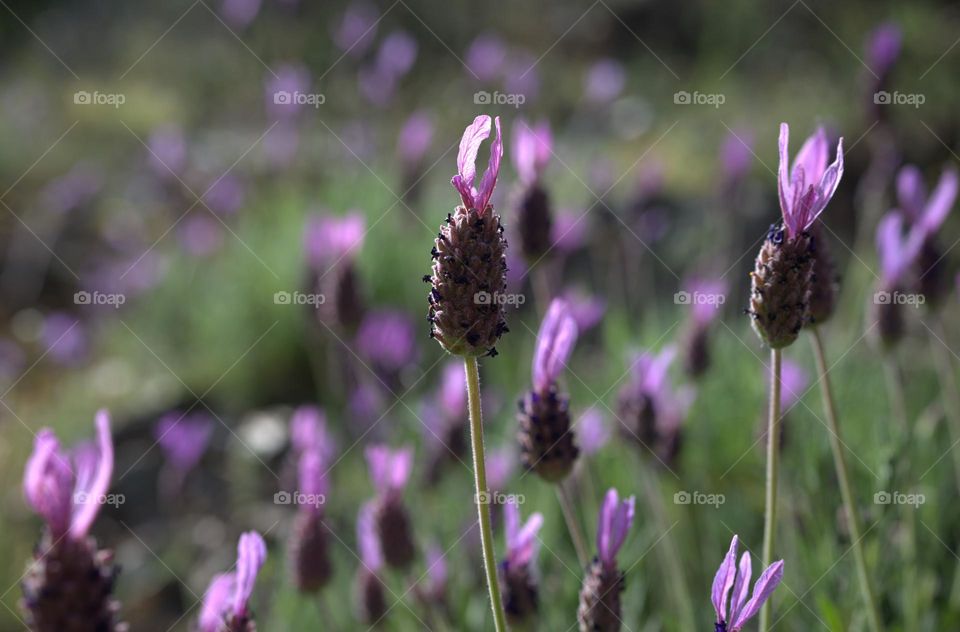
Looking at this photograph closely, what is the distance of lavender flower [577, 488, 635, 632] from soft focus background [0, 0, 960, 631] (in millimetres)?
544

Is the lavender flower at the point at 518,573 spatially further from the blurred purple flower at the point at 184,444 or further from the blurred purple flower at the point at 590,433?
the blurred purple flower at the point at 184,444

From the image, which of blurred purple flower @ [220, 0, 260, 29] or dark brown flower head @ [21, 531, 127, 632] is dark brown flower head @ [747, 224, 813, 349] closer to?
dark brown flower head @ [21, 531, 127, 632]

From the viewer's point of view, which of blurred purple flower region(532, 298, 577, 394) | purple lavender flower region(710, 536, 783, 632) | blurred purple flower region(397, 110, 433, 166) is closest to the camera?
purple lavender flower region(710, 536, 783, 632)

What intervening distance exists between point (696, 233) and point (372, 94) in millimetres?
2104

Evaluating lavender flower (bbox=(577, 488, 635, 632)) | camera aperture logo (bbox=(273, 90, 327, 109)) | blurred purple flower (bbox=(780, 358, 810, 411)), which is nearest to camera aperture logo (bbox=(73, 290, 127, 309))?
camera aperture logo (bbox=(273, 90, 327, 109))

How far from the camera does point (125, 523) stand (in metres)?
4.16

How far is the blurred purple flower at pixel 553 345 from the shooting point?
143cm

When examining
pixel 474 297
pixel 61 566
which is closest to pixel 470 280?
pixel 474 297

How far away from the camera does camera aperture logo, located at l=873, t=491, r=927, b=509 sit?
1841 millimetres

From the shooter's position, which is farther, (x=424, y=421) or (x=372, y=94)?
(x=372, y=94)

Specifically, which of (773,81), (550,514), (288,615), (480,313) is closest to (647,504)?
(550,514)

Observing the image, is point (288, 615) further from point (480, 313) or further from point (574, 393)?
point (480, 313)

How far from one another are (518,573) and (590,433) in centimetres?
111

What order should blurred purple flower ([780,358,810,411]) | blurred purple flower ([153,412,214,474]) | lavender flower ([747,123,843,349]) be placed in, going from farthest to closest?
blurred purple flower ([153,412,214,474])
blurred purple flower ([780,358,810,411])
lavender flower ([747,123,843,349])
